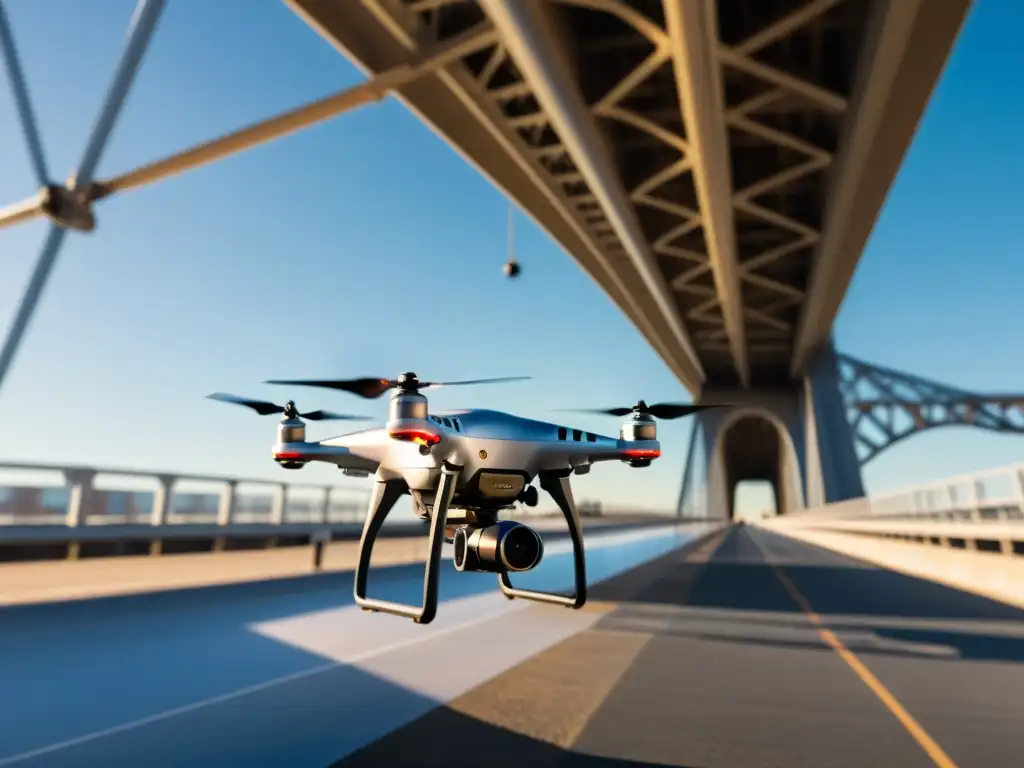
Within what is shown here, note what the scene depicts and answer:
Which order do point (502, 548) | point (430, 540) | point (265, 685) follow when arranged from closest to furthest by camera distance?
point (430, 540) → point (502, 548) → point (265, 685)

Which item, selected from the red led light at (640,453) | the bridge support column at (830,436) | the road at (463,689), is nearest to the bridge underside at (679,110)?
the road at (463,689)

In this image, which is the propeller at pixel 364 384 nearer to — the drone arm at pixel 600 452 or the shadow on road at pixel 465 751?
the drone arm at pixel 600 452

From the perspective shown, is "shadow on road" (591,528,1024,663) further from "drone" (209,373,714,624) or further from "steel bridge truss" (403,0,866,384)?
"steel bridge truss" (403,0,866,384)

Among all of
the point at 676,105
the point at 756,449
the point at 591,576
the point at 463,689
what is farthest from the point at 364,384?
the point at 756,449

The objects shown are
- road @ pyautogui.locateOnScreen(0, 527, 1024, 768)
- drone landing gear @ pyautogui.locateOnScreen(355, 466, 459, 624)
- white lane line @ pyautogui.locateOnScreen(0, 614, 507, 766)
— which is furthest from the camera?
road @ pyautogui.locateOnScreen(0, 527, 1024, 768)

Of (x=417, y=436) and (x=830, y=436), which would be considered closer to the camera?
(x=417, y=436)

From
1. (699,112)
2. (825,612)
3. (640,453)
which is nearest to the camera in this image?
(640,453)

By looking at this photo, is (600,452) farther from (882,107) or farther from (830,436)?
(830,436)

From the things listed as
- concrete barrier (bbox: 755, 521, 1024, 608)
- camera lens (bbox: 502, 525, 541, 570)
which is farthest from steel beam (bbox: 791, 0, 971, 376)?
camera lens (bbox: 502, 525, 541, 570)
